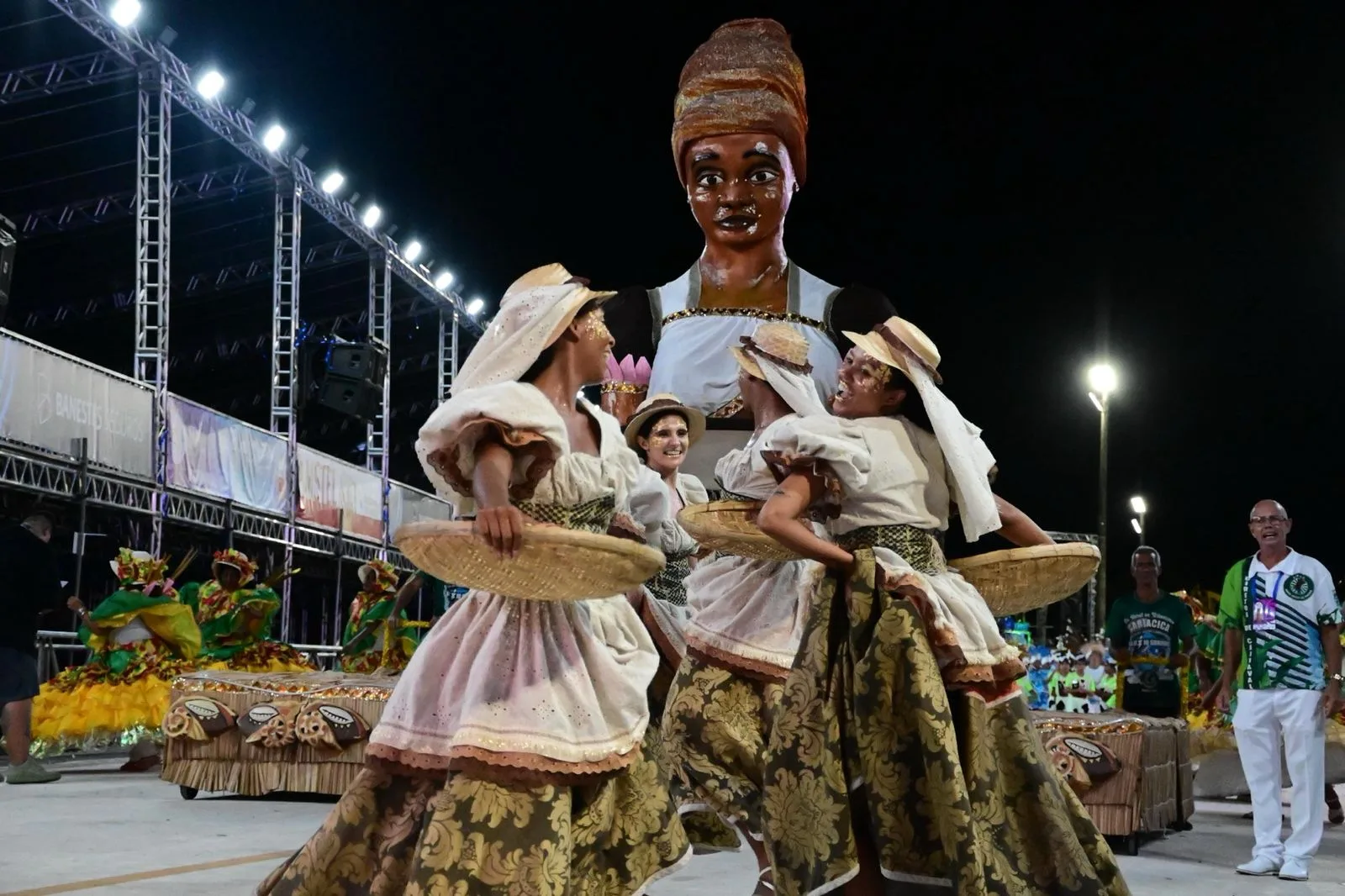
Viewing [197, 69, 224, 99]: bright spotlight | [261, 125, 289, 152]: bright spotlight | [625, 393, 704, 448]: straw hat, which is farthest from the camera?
[261, 125, 289, 152]: bright spotlight

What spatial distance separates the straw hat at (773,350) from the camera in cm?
479

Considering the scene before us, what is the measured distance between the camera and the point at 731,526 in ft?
13.9

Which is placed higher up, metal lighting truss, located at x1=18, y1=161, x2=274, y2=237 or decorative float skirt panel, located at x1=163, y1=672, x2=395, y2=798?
metal lighting truss, located at x1=18, y1=161, x2=274, y2=237

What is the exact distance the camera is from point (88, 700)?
9445 millimetres

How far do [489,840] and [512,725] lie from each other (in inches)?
9.8

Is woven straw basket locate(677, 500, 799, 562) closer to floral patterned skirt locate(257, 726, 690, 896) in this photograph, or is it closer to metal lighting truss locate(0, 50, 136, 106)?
floral patterned skirt locate(257, 726, 690, 896)

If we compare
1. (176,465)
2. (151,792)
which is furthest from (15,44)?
(151,792)

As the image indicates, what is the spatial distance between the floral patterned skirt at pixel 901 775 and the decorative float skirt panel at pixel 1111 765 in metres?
2.82

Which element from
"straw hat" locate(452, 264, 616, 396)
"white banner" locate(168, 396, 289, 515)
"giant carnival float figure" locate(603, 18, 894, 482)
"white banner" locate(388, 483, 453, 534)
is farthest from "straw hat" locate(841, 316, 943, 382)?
"white banner" locate(388, 483, 453, 534)

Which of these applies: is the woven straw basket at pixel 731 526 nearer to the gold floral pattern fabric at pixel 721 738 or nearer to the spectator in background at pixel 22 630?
the gold floral pattern fabric at pixel 721 738

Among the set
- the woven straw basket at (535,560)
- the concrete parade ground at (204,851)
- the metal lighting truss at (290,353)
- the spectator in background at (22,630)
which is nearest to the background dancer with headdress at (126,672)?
the spectator in background at (22,630)

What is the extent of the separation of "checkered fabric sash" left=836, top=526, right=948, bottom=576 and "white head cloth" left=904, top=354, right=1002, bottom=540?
150 mm

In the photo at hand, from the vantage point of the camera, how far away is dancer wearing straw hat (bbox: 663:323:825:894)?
4.36 m

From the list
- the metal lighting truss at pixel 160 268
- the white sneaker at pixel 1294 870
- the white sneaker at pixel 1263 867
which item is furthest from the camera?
the metal lighting truss at pixel 160 268
